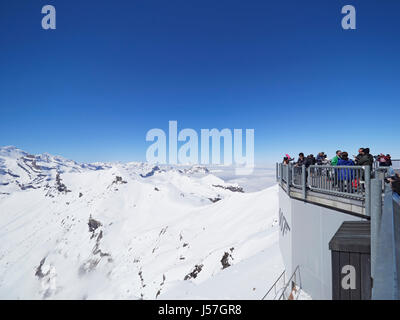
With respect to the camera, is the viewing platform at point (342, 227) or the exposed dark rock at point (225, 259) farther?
the exposed dark rock at point (225, 259)

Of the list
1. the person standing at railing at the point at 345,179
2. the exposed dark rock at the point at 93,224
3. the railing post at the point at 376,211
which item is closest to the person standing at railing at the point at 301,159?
the person standing at railing at the point at 345,179

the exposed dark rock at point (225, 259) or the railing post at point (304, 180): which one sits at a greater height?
the railing post at point (304, 180)

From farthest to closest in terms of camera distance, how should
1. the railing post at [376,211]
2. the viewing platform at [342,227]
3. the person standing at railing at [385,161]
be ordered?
1. the person standing at railing at [385,161]
2. the railing post at [376,211]
3. the viewing platform at [342,227]

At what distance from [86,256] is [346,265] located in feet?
413

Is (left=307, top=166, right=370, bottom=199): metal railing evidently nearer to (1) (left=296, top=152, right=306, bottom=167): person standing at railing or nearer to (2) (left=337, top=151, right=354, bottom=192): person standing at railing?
(2) (left=337, top=151, right=354, bottom=192): person standing at railing

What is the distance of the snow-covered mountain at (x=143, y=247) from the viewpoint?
58.3 ft

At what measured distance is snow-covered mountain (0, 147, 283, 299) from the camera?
17.8 metres

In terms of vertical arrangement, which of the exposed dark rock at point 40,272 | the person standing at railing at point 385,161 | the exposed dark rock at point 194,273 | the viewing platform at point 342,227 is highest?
the person standing at railing at point 385,161

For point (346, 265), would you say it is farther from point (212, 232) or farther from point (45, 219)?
point (45, 219)

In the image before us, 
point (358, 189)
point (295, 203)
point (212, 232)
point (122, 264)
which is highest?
point (358, 189)

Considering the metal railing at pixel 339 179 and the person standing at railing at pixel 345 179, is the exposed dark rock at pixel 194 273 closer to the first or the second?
the metal railing at pixel 339 179

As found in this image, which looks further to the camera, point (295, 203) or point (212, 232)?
point (212, 232)
